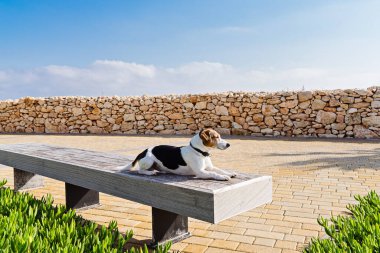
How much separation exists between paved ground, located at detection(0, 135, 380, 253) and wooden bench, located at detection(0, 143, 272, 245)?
0.22 meters

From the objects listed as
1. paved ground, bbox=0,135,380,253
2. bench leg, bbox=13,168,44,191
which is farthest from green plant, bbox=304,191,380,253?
bench leg, bbox=13,168,44,191

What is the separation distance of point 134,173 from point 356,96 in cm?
1093

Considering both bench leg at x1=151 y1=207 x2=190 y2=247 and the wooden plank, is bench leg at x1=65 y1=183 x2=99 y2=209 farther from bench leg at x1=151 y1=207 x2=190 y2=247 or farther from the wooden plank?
bench leg at x1=151 y1=207 x2=190 y2=247

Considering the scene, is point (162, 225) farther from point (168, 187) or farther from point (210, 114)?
point (210, 114)

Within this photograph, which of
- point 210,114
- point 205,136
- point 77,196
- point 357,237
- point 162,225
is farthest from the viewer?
point 210,114

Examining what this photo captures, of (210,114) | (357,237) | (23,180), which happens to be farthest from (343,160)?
(210,114)

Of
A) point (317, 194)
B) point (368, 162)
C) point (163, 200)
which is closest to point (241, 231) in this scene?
point (163, 200)

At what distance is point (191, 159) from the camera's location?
2.67 meters

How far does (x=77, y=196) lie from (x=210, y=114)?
32.7ft

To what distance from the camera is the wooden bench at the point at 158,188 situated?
2.35 meters

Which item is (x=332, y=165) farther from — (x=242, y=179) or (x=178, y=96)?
(x=178, y=96)

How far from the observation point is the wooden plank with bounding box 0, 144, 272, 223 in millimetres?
2318

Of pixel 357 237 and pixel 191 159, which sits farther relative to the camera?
pixel 191 159

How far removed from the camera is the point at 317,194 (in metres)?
4.62
